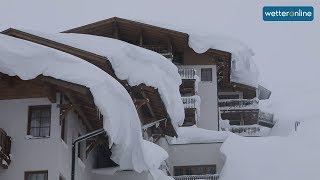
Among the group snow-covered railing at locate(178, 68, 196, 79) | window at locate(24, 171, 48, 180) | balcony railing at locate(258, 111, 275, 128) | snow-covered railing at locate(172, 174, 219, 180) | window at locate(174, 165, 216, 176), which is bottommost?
snow-covered railing at locate(172, 174, 219, 180)

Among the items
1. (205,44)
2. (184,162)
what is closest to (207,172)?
(184,162)

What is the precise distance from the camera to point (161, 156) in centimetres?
2659

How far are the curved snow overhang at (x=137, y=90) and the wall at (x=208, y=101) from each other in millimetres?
13708

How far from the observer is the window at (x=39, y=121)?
2164cm

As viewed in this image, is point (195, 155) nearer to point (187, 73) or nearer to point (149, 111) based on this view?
point (187, 73)

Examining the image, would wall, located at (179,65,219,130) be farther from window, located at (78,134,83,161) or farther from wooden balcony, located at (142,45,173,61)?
window, located at (78,134,83,161)

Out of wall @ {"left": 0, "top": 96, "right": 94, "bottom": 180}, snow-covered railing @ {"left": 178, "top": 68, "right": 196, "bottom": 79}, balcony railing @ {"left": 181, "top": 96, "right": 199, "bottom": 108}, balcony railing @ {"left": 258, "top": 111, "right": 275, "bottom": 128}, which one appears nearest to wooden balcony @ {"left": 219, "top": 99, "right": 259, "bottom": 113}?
balcony railing @ {"left": 258, "top": 111, "right": 275, "bottom": 128}

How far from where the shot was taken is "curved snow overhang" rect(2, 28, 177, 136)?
82.5 feet

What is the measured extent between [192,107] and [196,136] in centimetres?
332

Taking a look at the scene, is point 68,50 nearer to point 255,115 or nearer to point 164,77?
point 164,77

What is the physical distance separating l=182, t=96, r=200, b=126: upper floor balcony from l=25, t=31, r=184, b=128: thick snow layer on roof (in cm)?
1110

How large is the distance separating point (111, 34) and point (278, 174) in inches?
603

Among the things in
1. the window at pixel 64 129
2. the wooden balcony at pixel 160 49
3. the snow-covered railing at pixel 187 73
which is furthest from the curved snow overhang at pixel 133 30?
the window at pixel 64 129

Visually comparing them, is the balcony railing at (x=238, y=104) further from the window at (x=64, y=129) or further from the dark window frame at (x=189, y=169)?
the window at (x=64, y=129)
